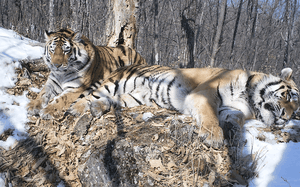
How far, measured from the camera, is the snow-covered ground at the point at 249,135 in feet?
6.96

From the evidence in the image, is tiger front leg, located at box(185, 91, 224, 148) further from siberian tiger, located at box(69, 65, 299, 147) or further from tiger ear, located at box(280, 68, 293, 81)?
tiger ear, located at box(280, 68, 293, 81)

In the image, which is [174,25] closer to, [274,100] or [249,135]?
[274,100]

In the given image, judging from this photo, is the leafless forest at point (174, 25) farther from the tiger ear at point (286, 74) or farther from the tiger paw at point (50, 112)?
the tiger ear at point (286, 74)

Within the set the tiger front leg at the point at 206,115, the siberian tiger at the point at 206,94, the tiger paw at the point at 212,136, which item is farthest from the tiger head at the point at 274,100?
the tiger paw at the point at 212,136

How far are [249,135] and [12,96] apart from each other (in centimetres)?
355

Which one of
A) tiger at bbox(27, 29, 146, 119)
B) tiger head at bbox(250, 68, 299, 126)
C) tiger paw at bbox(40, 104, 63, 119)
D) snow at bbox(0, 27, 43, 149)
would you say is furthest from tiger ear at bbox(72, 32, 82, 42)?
tiger head at bbox(250, 68, 299, 126)

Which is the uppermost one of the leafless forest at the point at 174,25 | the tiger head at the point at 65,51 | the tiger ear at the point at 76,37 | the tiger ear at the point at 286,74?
the leafless forest at the point at 174,25

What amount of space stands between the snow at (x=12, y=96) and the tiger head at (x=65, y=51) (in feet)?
2.56

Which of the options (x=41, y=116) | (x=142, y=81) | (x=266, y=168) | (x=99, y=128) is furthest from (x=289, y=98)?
(x=41, y=116)

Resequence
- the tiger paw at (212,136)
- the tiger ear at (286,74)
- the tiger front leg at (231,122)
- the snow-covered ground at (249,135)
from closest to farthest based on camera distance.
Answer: the snow-covered ground at (249,135), the tiger paw at (212,136), the tiger front leg at (231,122), the tiger ear at (286,74)

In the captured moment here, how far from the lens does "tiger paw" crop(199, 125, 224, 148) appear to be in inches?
92.0

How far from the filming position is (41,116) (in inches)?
119

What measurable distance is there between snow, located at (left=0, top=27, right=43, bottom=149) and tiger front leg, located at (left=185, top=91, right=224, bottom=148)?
2.26 m

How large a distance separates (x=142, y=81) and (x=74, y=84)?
1.06 m
